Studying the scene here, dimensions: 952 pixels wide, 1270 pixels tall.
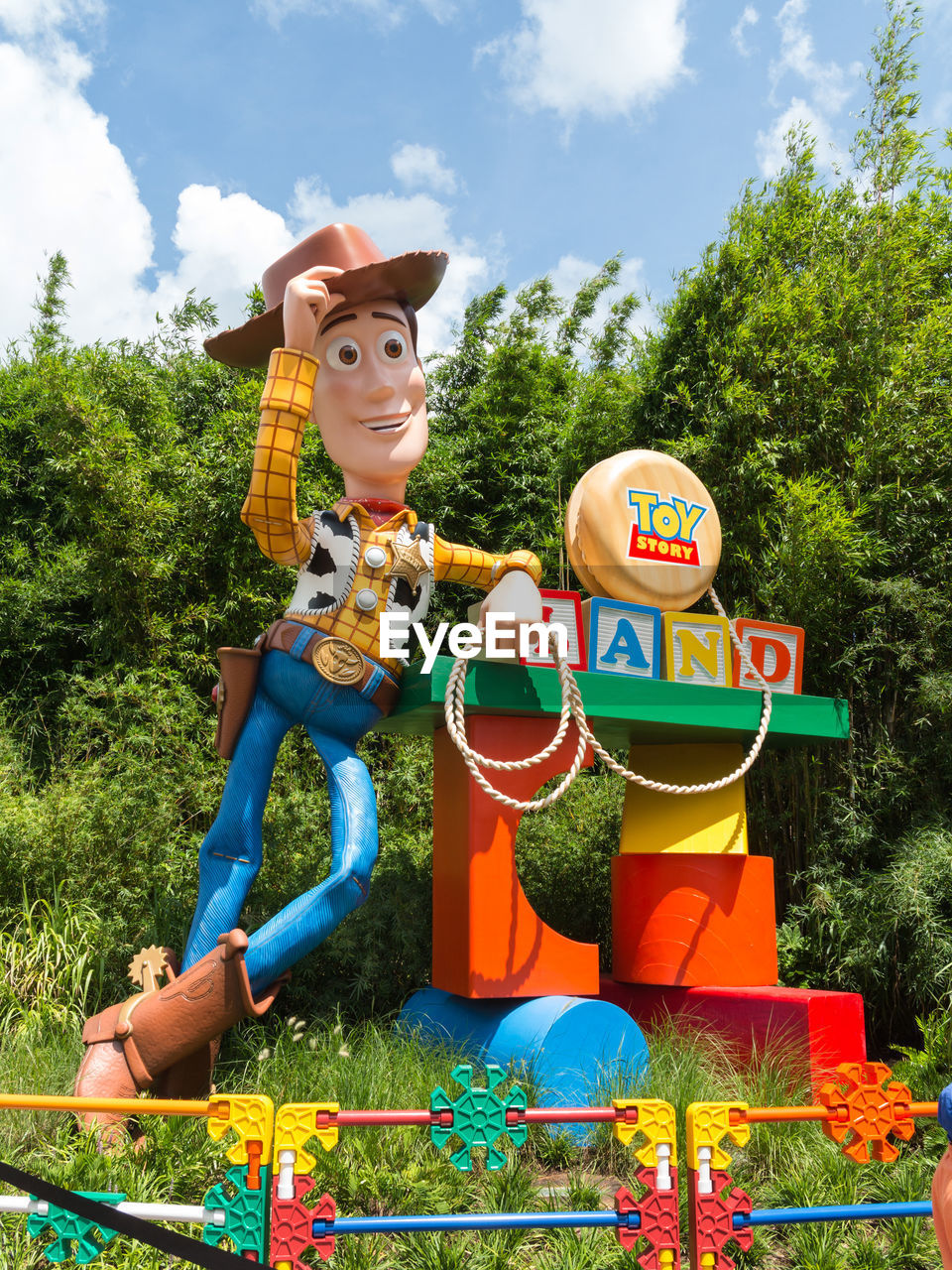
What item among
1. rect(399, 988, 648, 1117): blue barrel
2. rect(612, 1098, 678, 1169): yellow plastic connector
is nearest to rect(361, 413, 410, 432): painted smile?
rect(399, 988, 648, 1117): blue barrel

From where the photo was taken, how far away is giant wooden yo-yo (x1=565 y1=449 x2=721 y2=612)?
15.7 ft

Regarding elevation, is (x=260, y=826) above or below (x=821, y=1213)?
above

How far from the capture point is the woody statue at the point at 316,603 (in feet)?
11.3

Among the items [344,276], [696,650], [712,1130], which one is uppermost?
[344,276]

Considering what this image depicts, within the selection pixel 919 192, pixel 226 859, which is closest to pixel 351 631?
pixel 226 859

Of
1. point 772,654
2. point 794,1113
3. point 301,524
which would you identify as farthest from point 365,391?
point 794,1113

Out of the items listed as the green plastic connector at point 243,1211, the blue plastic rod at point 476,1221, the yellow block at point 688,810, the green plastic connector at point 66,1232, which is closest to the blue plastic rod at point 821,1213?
the blue plastic rod at point 476,1221

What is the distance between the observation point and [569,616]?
14.9ft

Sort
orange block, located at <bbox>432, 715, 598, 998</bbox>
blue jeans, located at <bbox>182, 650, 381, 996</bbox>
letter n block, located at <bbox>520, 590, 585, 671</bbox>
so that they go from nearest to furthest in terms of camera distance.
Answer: blue jeans, located at <bbox>182, 650, 381, 996</bbox>, orange block, located at <bbox>432, 715, 598, 998</bbox>, letter n block, located at <bbox>520, 590, 585, 671</bbox>

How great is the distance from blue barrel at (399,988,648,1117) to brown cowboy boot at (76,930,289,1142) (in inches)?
38.8

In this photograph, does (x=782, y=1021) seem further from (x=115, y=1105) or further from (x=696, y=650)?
(x=115, y=1105)

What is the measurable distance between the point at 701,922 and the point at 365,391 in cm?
284

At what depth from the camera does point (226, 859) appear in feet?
13.0

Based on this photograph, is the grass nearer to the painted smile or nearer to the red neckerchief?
the red neckerchief
